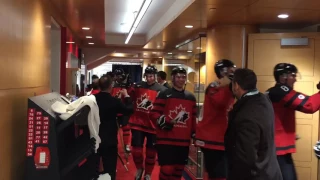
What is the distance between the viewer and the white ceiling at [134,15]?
6.56m

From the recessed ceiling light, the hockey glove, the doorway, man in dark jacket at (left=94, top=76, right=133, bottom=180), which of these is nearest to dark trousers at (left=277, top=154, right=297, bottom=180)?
the hockey glove

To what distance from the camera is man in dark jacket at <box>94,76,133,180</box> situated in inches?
170

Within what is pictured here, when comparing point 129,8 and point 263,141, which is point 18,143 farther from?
A: point 129,8

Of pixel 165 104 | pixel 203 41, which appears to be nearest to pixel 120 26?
pixel 203 41

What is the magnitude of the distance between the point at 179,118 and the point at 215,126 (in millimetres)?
576

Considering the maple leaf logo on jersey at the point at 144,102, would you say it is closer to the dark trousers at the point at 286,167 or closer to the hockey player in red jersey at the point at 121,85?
the hockey player in red jersey at the point at 121,85

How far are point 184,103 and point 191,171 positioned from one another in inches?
93.7

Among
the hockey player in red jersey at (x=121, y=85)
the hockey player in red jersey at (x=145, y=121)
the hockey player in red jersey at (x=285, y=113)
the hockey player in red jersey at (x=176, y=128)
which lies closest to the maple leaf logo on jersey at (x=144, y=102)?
the hockey player in red jersey at (x=145, y=121)

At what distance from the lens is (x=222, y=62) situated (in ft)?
12.3

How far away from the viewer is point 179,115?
4.41 meters

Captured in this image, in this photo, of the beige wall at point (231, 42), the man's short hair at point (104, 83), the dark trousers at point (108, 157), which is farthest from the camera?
the beige wall at point (231, 42)

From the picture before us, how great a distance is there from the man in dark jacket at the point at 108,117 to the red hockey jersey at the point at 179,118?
48cm

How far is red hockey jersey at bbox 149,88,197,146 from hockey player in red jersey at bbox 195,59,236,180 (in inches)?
13.9

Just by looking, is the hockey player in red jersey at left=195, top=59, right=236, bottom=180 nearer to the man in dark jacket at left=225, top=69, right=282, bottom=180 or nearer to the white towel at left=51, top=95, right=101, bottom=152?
the man in dark jacket at left=225, top=69, right=282, bottom=180
